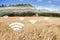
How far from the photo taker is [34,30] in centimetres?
189

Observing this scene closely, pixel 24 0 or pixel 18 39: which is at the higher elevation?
pixel 24 0

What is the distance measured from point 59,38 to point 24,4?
1.86ft

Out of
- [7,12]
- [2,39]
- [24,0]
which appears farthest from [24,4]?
[2,39]

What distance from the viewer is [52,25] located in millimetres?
1905

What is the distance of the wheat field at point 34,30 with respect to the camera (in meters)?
1.87

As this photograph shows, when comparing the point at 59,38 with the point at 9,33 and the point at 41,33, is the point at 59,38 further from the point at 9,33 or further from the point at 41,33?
the point at 9,33

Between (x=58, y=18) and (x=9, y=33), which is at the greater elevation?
(x=58, y=18)

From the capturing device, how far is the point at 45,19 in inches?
74.9

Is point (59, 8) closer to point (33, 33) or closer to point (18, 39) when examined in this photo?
point (33, 33)

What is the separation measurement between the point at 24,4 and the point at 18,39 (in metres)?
0.42

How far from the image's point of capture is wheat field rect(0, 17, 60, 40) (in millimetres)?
1873

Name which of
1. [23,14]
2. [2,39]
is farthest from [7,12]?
[2,39]

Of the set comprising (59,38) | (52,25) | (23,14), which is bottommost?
(59,38)

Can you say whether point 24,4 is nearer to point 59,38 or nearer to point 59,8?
point 59,8
